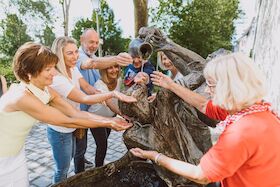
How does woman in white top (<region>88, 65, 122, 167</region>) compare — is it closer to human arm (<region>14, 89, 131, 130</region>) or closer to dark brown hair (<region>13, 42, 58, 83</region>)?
human arm (<region>14, 89, 131, 130</region>)

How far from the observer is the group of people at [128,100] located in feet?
4.54

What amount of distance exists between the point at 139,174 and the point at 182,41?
45.0ft

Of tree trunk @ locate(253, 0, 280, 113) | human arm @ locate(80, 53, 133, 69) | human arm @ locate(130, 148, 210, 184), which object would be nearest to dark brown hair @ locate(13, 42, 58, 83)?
human arm @ locate(80, 53, 133, 69)

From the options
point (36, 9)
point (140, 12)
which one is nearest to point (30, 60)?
point (140, 12)

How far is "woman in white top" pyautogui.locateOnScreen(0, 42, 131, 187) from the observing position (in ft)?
6.22

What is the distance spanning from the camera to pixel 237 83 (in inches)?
54.7

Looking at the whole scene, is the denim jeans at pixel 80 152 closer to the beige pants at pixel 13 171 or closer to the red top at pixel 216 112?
the beige pants at pixel 13 171

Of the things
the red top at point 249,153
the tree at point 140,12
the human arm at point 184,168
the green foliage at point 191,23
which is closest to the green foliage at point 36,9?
the green foliage at point 191,23

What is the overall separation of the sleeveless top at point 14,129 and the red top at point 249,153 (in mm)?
1222

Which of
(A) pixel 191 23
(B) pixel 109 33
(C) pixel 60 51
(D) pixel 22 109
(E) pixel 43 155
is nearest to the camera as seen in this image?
(D) pixel 22 109

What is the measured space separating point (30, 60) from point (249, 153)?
4.88 feet

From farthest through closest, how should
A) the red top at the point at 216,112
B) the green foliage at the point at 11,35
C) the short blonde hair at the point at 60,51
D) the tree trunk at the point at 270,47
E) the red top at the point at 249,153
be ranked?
the green foliage at the point at 11,35 < the tree trunk at the point at 270,47 < the short blonde hair at the point at 60,51 < the red top at the point at 216,112 < the red top at the point at 249,153

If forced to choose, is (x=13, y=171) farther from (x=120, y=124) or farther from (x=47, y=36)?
(x=47, y=36)

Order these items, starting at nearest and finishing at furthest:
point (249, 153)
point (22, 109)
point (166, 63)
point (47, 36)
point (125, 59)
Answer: point (249, 153), point (22, 109), point (125, 59), point (166, 63), point (47, 36)
